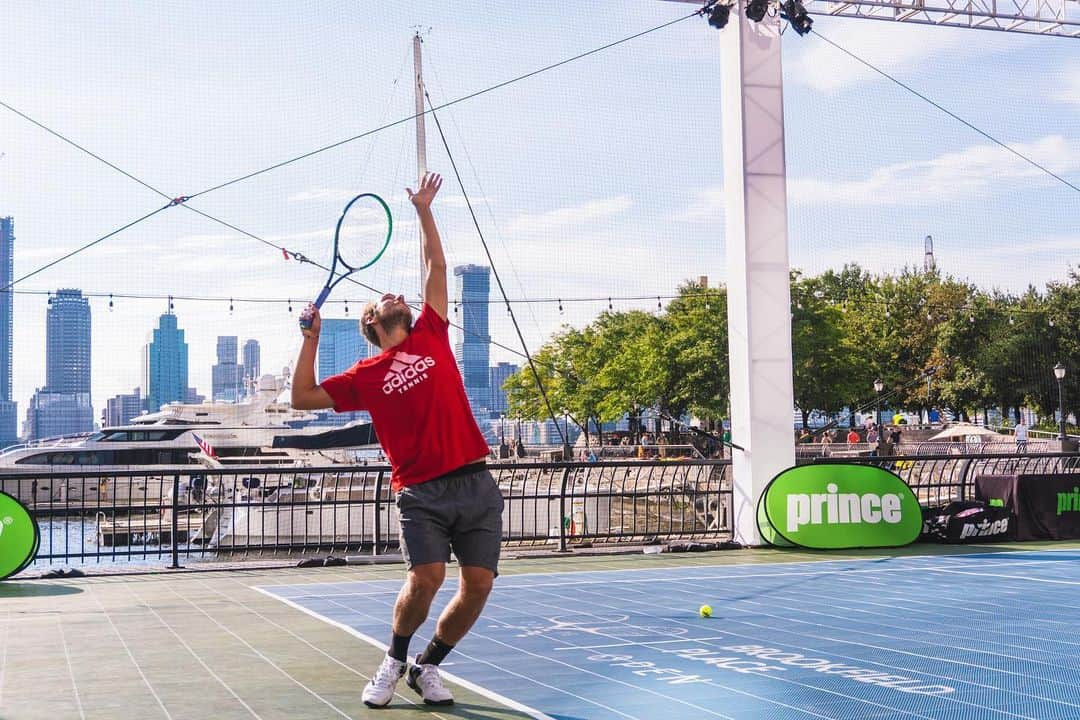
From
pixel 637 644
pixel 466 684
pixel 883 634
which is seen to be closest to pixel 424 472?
pixel 466 684

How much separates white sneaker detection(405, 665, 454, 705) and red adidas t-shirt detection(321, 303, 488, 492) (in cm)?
89

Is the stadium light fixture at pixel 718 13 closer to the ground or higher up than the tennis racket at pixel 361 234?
higher up

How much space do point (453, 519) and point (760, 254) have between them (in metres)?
9.36

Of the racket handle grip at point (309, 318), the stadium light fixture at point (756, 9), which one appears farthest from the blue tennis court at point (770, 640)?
the stadium light fixture at point (756, 9)

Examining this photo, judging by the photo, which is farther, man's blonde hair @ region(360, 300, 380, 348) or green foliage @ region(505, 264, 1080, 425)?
green foliage @ region(505, 264, 1080, 425)

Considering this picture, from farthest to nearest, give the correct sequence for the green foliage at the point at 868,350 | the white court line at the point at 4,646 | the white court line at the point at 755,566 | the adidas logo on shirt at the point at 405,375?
1. the green foliage at the point at 868,350
2. the white court line at the point at 755,566
3. the white court line at the point at 4,646
4. the adidas logo on shirt at the point at 405,375

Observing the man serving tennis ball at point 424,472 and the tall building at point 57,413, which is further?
the tall building at point 57,413

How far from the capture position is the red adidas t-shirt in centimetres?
511

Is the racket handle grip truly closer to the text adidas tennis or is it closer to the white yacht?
the text adidas tennis

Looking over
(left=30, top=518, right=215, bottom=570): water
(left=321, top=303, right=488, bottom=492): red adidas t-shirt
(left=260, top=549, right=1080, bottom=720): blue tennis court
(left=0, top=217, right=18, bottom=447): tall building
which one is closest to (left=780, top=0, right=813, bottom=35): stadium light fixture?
(left=260, top=549, right=1080, bottom=720): blue tennis court

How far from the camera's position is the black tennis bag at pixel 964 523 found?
13727 millimetres

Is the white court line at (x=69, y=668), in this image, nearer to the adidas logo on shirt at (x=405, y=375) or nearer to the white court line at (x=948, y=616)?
the adidas logo on shirt at (x=405, y=375)

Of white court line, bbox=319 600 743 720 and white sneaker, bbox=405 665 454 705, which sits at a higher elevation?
white sneaker, bbox=405 665 454 705

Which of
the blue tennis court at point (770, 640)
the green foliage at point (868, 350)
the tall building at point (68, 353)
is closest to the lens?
the blue tennis court at point (770, 640)
